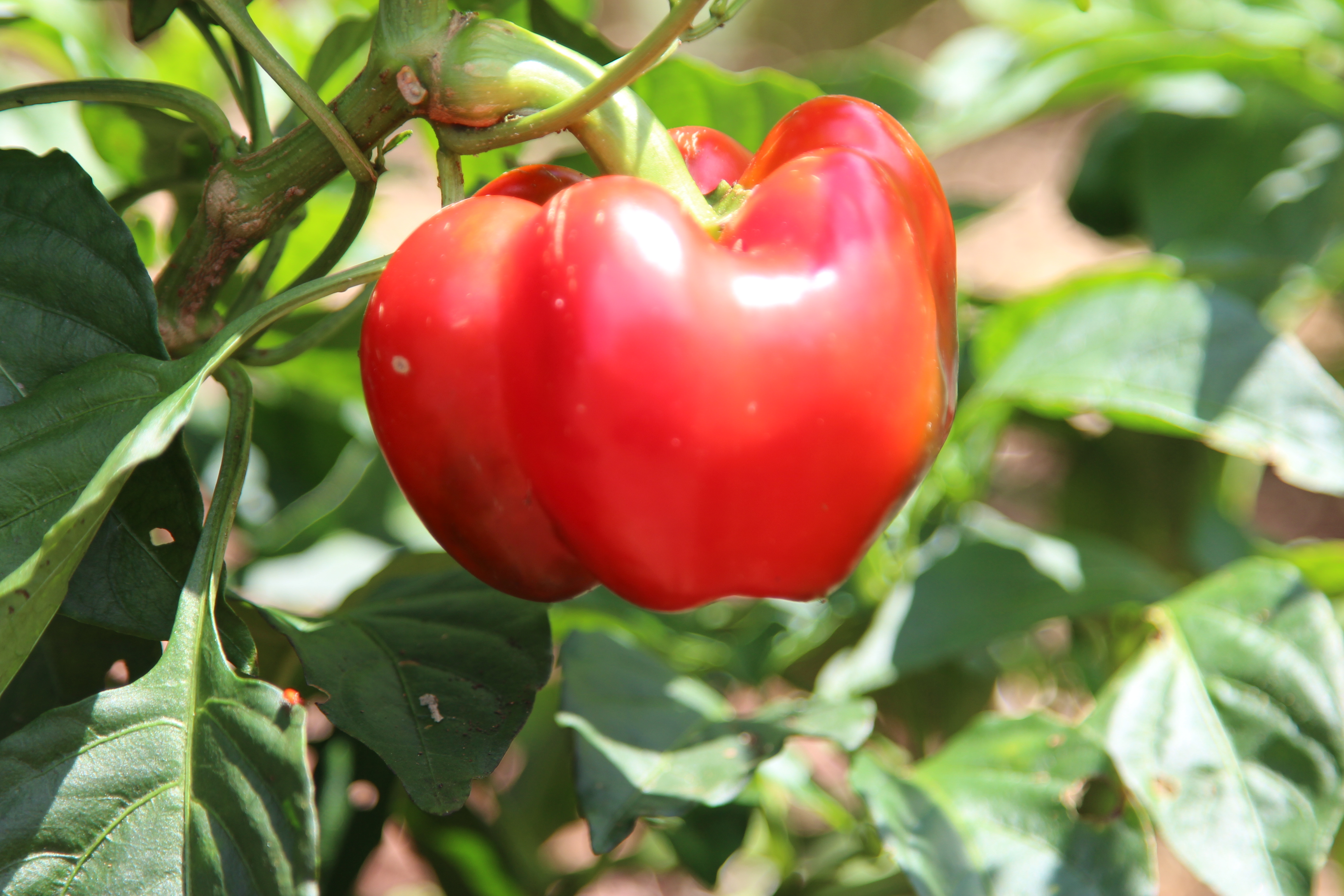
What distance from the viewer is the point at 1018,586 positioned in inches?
26.3

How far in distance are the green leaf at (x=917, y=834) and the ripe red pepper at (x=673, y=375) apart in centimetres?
22

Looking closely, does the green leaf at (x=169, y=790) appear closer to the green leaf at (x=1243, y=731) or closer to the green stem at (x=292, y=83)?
the green stem at (x=292, y=83)

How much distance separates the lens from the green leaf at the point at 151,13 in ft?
1.53

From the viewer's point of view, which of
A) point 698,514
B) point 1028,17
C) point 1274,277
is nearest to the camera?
point 698,514

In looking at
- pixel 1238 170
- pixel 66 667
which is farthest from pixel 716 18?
pixel 1238 170

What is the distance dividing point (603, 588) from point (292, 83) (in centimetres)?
44

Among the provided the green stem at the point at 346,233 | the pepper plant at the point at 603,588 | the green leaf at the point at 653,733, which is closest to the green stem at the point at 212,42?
the pepper plant at the point at 603,588

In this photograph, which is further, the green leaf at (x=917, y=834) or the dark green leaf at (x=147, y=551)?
the green leaf at (x=917, y=834)

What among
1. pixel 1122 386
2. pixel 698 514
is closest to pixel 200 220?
pixel 698 514

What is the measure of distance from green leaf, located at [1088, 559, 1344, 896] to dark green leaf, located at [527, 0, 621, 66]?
0.45m

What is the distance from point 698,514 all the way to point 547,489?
49mm

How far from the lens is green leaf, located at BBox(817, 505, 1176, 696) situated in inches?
25.3

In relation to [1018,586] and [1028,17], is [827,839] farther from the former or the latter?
[1028,17]

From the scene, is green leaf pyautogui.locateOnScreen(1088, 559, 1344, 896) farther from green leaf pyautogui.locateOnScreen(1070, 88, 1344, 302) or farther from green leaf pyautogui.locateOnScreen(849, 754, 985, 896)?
green leaf pyautogui.locateOnScreen(1070, 88, 1344, 302)
